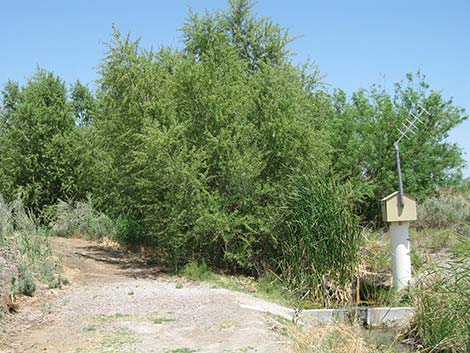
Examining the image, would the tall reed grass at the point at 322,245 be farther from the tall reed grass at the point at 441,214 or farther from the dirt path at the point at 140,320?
the tall reed grass at the point at 441,214

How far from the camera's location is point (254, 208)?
1359 cm

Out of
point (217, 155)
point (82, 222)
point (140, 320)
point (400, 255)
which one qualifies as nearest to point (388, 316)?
point (400, 255)

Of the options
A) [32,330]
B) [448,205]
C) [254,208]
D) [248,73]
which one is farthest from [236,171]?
[448,205]

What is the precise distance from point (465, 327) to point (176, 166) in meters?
6.90

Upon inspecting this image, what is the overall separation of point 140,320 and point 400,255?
16.9ft

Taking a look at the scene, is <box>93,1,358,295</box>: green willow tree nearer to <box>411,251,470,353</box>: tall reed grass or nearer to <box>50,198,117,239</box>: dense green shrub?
<box>411,251,470,353</box>: tall reed grass

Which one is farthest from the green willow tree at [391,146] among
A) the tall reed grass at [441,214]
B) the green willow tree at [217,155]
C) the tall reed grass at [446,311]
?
the tall reed grass at [446,311]

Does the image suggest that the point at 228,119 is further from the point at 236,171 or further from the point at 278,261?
the point at 278,261

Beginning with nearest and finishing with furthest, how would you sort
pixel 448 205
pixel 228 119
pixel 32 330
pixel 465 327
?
1. pixel 465 327
2. pixel 32 330
3. pixel 228 119
4. pixel 448 205

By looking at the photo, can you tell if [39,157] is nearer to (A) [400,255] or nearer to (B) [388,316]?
(A) [400,255]

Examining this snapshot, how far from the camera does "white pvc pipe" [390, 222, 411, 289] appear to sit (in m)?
11.4

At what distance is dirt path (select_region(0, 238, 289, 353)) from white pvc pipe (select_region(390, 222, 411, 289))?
2575 millimetres

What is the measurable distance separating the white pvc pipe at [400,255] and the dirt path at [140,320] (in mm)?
2575

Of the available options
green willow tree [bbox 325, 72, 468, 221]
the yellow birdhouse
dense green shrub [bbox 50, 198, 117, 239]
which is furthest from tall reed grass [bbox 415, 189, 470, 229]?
dense green shrub [bbox 50, 198, 117, 239]
